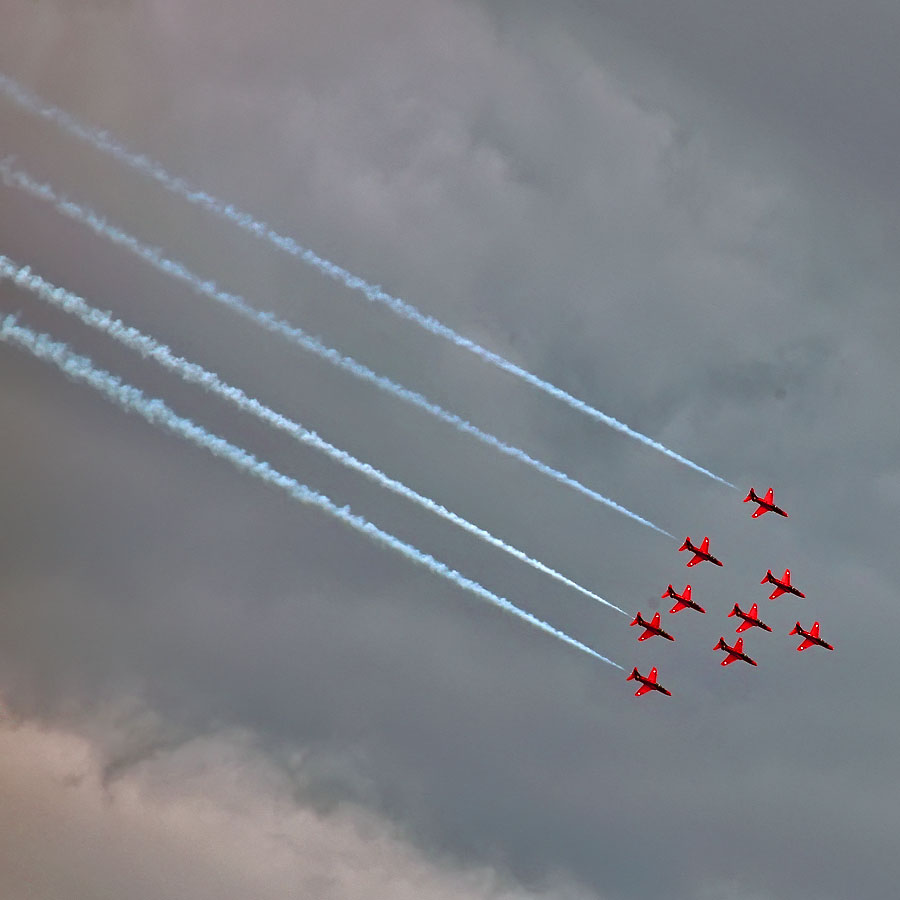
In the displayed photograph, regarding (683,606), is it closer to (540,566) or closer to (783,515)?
(783,515)

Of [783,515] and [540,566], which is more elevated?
[783,515]

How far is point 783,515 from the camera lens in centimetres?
19712

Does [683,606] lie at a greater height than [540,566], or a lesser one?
greater

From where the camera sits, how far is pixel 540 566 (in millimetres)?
167750

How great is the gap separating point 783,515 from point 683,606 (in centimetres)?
945

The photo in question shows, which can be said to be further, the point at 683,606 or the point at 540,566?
the point at 683,606

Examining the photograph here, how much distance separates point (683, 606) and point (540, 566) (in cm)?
3357

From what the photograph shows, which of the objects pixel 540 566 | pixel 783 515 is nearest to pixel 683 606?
pixel 783 515

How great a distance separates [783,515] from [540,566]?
1350 inches

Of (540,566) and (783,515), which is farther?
(783,515)
